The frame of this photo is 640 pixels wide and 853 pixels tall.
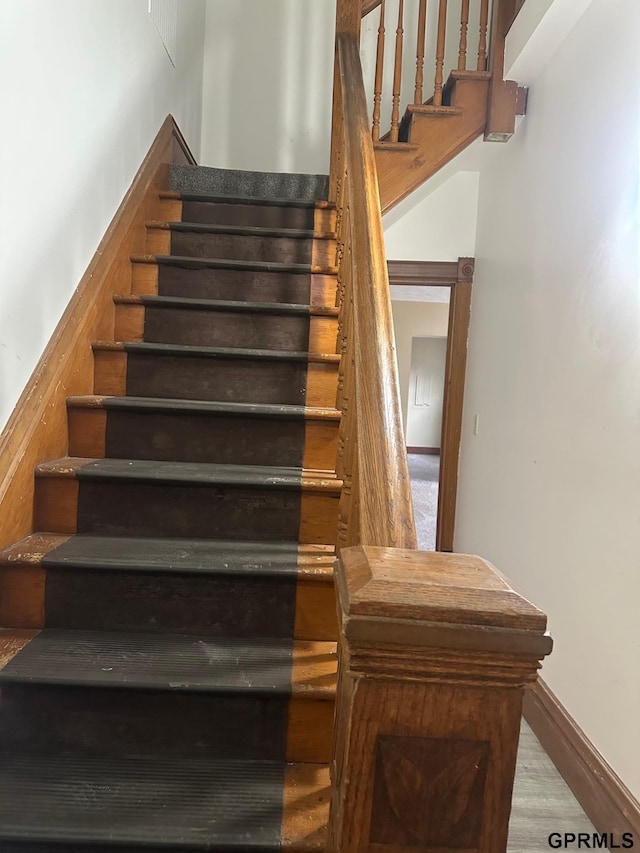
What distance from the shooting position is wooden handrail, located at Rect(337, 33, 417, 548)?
2.63 ft

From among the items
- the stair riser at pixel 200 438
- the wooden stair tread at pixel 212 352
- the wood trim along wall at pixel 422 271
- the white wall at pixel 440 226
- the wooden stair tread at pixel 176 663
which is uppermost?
the white wall at pixel 440 226

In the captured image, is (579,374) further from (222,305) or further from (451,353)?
(451,353)

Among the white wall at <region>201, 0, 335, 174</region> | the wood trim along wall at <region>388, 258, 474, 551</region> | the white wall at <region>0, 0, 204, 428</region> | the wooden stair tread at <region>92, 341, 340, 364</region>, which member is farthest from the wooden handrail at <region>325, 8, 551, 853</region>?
the white wall at <region>201, 0, 335, 174</region>

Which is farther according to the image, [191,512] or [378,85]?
[378,85]

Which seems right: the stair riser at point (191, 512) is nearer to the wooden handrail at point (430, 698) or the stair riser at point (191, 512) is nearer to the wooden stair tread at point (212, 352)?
the wooden stair tread at point (212, 352)

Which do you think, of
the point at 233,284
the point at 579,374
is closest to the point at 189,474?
the point at 233,284

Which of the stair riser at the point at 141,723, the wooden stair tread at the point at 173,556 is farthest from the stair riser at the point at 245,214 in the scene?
the stair riser at the point at 141,723

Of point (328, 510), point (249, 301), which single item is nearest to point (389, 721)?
point (328, 510)

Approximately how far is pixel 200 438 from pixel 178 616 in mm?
547

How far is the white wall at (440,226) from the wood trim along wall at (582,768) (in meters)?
2.39

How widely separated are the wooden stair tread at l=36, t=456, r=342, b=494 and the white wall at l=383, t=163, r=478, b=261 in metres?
2.18

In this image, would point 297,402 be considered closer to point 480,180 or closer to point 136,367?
point 136,367

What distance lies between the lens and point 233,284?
7.30 ft

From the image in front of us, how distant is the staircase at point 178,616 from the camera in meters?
1.08
